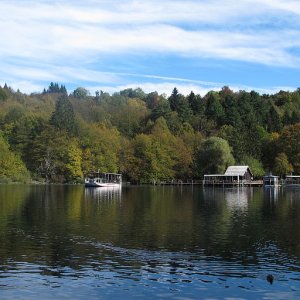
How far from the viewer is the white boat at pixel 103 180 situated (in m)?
108

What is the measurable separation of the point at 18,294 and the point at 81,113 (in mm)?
141869

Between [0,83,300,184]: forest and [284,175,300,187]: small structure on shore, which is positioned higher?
[0,83,300,184]: forest

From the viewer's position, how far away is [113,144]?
414ft

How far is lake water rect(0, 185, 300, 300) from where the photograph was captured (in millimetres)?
19484

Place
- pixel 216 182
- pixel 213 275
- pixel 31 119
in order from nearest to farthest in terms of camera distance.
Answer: pixel 213 275, pixel 216 182, pixel 31 119

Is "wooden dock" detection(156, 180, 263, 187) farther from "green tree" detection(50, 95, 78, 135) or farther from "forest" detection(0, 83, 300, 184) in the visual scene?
"green tree" detection(50, 95, 78, 135)

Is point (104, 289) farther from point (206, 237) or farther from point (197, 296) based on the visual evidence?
point (206, 237)

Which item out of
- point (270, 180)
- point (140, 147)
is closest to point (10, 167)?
point (140, 147)

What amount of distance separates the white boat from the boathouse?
65.2 feet

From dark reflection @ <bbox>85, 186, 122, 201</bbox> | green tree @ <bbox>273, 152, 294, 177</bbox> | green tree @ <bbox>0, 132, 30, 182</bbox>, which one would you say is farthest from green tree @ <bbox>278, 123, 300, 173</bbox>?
green tree @ <bbox>0, 132, 30, 182</bbox>

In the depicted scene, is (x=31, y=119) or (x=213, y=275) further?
(x=31, y=119)

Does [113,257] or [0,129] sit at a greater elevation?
[0,129]

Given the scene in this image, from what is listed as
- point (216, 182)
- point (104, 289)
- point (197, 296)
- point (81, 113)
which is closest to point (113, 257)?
point (104, 289)

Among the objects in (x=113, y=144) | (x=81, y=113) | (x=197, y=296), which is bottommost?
(x=197, y=296)
